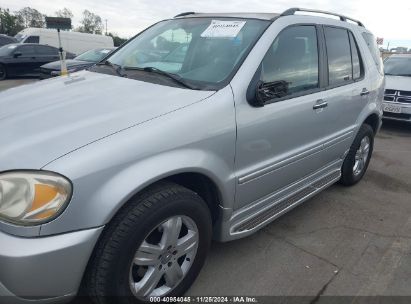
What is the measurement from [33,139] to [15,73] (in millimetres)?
13197

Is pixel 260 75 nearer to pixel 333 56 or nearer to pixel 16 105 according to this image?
pixel 333 56

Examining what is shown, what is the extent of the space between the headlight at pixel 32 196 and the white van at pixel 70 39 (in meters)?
19.6

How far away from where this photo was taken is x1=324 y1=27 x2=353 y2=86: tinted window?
336 centimetres

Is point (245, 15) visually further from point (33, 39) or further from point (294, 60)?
point (33, 39)

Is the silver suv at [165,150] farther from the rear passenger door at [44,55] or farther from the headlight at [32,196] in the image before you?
the rear passenger door at [44,55]

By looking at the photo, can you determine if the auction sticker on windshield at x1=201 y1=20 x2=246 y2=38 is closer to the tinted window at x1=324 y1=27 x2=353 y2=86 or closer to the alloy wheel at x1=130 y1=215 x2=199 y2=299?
the tinted window at x1=324 y1=27 x2=353 y2=86

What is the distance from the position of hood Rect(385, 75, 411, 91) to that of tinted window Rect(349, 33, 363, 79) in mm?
4258

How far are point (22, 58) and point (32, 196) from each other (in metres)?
13.4

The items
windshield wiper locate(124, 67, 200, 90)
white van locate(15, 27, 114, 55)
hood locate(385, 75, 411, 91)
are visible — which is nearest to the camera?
windshield wiper locate(124, 67, 200, 90)

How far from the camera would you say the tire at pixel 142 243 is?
6.11 feet

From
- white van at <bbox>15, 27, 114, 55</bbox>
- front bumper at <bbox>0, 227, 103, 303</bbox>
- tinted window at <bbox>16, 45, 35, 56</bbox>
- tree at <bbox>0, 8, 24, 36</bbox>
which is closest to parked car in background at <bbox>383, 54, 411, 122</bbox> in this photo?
front bumper at <bbox>0, 227, 103, 303</bbox>

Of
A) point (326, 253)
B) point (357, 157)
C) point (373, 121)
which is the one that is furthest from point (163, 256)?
point (373, 121)

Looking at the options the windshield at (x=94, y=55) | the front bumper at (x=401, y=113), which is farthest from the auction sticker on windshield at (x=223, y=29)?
the windshield at (x=94, y=55)

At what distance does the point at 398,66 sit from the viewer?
871 cm
